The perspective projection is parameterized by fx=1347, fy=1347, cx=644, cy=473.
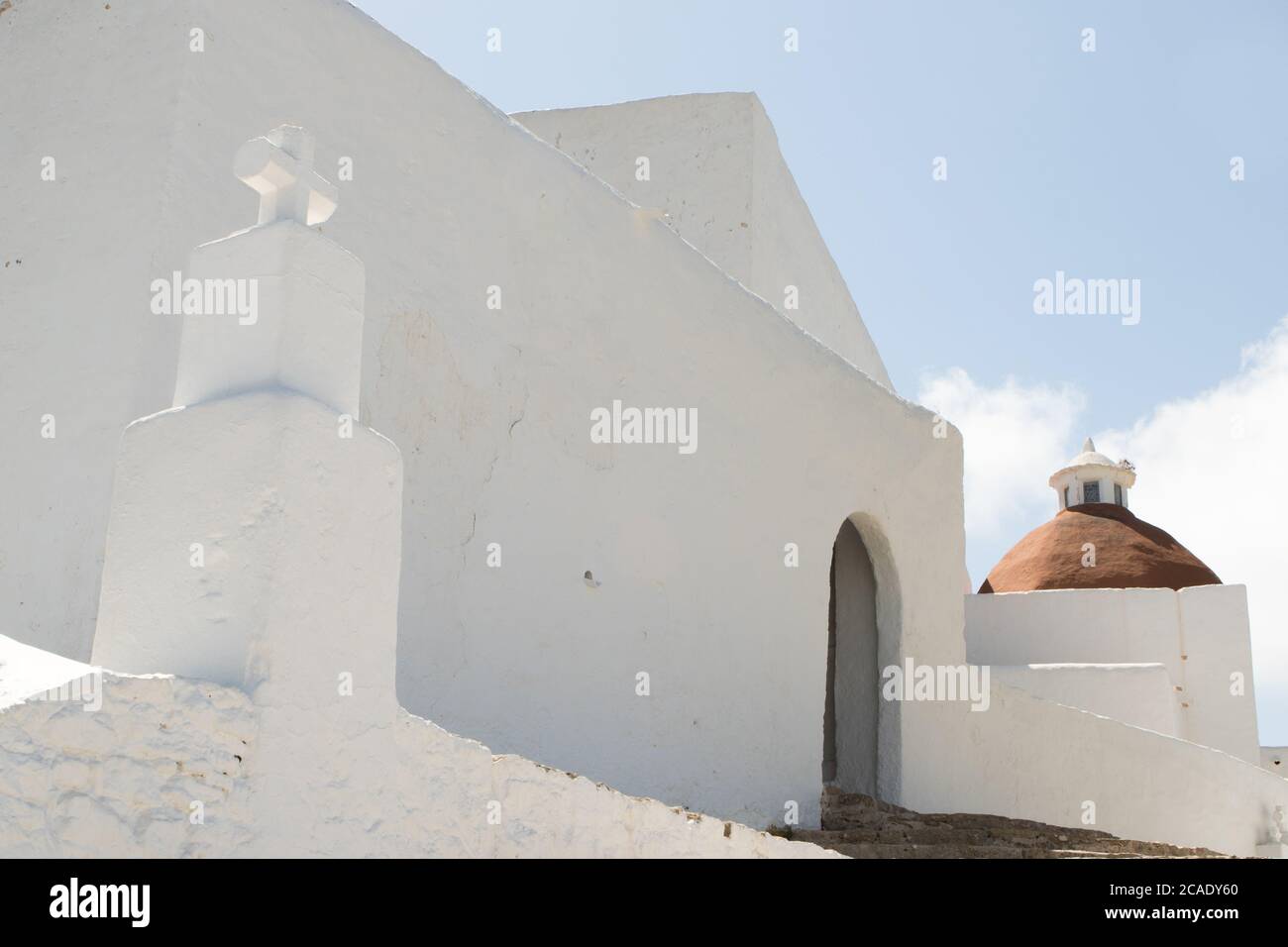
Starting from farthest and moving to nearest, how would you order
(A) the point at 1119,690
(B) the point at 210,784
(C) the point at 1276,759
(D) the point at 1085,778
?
(C) the point at 1276,759, (A) the point at 1119,690, (D) the point at 1085,778, (B) the point at 210,784

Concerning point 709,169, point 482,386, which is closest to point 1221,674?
point 709,169

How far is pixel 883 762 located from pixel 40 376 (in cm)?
641

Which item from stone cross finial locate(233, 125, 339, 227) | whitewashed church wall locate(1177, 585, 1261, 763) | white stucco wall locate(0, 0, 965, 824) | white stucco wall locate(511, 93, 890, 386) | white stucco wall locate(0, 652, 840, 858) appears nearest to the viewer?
white stucco wall locate(0, 652, 840, 858)

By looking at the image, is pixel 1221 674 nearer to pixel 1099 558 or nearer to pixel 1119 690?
pixel 1119 690

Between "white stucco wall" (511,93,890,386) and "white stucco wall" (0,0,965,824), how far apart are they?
10.9ft

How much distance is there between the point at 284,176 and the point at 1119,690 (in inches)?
514

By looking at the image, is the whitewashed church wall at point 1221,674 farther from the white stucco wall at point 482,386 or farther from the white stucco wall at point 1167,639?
the white stucco wall at point 482,386

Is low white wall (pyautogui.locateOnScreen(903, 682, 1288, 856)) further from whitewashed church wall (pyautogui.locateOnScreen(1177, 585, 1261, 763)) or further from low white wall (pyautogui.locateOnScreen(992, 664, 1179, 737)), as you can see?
whitewashed church wall (pyautogui.locateOnScreen(1177, 585, 1261, 763))

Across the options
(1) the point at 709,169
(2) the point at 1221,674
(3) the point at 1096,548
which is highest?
(1) the point at 709,169

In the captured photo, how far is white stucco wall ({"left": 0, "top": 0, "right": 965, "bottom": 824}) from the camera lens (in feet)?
16.7

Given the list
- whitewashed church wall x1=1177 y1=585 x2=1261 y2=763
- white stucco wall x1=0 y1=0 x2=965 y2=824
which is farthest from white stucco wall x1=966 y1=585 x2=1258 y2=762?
white stucco wall x1=0 y1=0 x2=965 y2=824

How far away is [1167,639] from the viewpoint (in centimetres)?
1519

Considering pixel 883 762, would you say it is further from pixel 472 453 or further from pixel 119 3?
pixel 119 3

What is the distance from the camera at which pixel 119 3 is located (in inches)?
218
